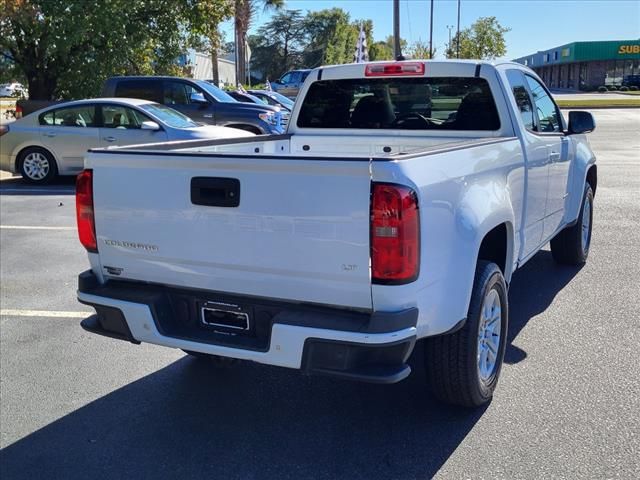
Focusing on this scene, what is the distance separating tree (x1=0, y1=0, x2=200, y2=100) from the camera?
→ 56.1 ft

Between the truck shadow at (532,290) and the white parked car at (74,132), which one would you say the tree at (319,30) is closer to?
the white parked car at (74,132)

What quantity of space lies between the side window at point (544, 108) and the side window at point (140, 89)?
11.5 meters

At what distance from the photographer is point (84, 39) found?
1762 centimetres

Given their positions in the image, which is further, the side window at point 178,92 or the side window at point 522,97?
the side window at point 178,92

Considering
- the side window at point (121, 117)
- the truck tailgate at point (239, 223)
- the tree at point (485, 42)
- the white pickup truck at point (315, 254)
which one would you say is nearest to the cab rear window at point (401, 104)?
the white pickup truck at point (315, 254)

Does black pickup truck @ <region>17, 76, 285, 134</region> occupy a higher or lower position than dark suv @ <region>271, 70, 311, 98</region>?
lower

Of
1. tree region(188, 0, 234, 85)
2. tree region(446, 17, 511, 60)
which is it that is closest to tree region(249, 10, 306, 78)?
tree region(446, 17, 511, 60)

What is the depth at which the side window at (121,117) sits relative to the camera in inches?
488

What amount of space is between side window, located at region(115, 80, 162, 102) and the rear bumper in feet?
41.5

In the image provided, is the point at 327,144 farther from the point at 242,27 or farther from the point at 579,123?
the point at 242,27

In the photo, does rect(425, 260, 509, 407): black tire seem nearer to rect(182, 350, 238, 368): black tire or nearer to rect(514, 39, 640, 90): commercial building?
rect(182, 350, 238, 368): black tire

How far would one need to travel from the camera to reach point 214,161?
3.30m

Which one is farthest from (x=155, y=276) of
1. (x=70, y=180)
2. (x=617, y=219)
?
(x=70, y=180)

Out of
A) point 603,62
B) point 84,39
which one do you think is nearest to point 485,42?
point 603,62
